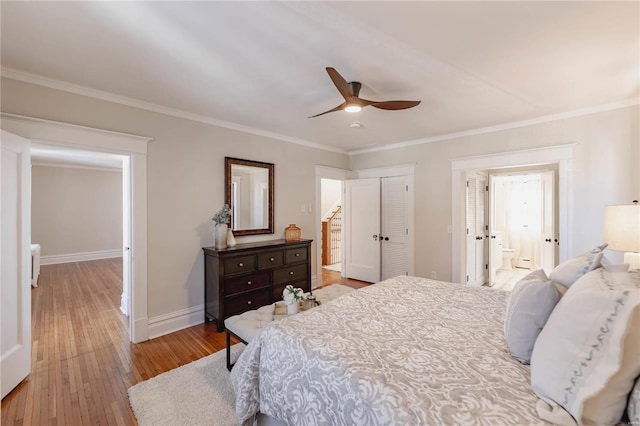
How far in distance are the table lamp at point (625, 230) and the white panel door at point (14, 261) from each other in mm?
4877

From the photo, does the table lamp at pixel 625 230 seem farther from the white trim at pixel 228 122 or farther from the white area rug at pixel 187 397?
the white area rug at pixel 187 397

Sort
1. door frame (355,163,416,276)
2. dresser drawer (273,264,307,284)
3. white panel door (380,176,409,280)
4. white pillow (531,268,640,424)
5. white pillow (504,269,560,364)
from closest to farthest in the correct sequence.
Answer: white pillow (531,268,640,424) → white pillow (504,269,560,364) → dresser drawer (273,264,307,284) → door frame (355,163,416,276) → white panel door (380,176,409,280)

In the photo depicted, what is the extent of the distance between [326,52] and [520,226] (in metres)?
6.67

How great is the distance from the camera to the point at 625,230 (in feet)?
7.73

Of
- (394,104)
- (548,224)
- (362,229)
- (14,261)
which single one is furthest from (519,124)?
(14,261)

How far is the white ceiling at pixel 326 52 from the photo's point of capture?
5.28 feet

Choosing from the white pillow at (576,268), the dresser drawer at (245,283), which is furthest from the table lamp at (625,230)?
the dresser drawer at (245,283)

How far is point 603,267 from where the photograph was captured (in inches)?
53.6

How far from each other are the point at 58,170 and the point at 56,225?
132 cm

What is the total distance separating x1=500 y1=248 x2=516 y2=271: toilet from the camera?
6.27 metres

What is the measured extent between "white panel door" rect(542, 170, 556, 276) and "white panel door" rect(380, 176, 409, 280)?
2480 millimetres

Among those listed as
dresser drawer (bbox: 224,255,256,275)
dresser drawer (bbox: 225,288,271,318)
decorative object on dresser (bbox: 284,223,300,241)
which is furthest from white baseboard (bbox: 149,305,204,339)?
decorative object on dresser (bbox: 284,223,300,241)

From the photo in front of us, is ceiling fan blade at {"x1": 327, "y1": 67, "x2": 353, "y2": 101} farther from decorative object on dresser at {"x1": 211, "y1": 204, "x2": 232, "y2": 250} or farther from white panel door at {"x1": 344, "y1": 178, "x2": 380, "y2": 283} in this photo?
white panel door at {"x1": 344, "y1": 178, "x2": 380, "y2": 283}

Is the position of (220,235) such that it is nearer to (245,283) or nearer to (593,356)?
(245,283)
